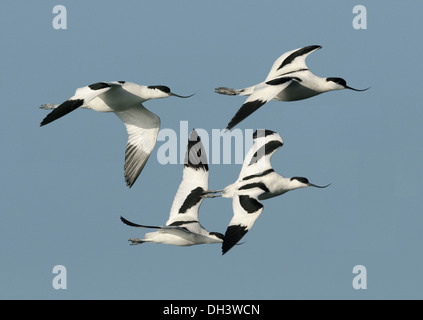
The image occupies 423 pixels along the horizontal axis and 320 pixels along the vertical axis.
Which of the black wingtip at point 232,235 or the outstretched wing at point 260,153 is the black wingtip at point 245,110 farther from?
the outstretched wing at point 260,153

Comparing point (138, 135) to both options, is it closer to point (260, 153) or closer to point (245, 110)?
point (260, 153)

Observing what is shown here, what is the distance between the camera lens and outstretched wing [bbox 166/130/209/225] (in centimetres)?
2320

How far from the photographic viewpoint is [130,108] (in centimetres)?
2309

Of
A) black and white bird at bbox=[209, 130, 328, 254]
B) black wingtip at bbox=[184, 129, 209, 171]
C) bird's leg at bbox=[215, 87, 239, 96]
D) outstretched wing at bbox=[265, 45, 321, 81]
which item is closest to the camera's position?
black and white bird at bbox=[209, 130, 328, 254]

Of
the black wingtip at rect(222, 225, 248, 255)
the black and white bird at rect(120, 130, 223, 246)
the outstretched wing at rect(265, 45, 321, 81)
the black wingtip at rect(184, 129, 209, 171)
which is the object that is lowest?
the black wingtip at rect(222, 225, 248, 255)

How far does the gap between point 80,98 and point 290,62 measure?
491cm

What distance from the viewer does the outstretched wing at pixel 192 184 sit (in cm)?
2320

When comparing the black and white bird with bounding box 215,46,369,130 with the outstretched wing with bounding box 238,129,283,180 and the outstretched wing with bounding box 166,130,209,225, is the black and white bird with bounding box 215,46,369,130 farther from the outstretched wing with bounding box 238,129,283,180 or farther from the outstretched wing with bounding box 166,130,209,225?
the outstretched wing with bounding box 166,130,209,225

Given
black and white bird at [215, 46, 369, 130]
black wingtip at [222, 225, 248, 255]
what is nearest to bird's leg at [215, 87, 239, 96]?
black and white bird at [215, 46, 369, 130]

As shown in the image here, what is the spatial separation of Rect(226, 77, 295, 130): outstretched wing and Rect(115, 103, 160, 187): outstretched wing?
282 centimetres

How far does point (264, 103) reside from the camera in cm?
2067

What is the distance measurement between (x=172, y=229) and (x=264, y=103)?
3259mm

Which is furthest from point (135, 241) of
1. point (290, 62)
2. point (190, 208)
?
point (290, 62)

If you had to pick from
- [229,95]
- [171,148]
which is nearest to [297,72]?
[229,95]
